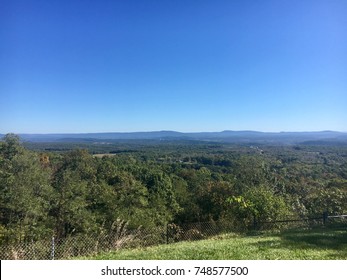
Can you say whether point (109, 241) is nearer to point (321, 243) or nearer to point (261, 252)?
point (261, 252)

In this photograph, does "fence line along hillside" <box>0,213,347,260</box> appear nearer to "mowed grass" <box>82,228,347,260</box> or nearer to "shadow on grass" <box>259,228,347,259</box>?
"mowed grass" <box>82,228,347,260</box>

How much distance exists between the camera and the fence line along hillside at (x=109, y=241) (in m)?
6.77

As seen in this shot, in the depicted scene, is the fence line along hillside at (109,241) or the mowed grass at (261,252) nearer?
the mowed grass at (261,252)

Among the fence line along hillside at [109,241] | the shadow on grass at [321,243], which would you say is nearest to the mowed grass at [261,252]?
the shadow on grass at [321,243]

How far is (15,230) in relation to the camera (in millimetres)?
17562

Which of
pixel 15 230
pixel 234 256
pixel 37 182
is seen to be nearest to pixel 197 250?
pixel 234 256

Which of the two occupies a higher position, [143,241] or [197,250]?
[197,250]

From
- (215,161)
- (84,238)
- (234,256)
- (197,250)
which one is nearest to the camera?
(234,256)

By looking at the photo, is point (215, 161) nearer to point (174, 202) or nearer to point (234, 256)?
point (174, 202)

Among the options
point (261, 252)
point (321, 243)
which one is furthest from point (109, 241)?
point (321, 243)

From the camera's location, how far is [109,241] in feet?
26.8

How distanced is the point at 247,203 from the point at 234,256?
9.60 meters

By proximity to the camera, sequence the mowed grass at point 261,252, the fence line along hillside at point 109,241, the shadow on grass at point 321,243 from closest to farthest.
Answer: the mowed grass at point 261,252, the shadow on grass at point 321,243, the fence line along hillside at point 109,241

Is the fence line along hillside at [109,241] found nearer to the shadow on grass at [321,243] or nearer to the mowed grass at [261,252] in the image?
the mowed grass at [261,252]
